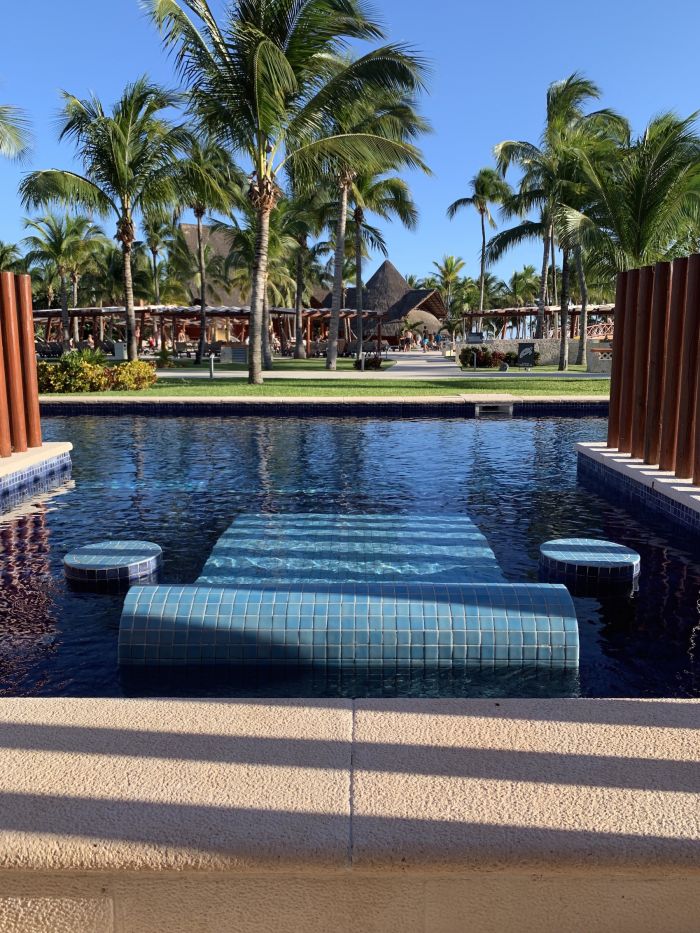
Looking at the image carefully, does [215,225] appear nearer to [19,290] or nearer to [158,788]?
[19,290]

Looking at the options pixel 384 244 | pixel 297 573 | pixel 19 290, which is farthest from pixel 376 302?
pixel 297 573

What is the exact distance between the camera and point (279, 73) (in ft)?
51.0

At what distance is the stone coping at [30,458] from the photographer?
7.84 metres

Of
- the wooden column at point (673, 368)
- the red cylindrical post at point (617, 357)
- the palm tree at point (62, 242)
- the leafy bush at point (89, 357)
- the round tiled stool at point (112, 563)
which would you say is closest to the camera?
the round tiled stool at point (112, 563)

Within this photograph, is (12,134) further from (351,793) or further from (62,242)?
(62,242)

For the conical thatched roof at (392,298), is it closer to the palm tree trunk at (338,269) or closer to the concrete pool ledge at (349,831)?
the palm tree trunk at (338,269)

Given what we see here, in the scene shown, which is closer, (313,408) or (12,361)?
(12,361)

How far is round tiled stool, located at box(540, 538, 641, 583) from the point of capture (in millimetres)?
5105

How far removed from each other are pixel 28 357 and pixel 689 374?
22.4ft

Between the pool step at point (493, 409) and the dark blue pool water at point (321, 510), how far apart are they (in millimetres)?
944

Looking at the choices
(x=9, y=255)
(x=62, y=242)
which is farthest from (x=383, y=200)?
(x=9, y=255)

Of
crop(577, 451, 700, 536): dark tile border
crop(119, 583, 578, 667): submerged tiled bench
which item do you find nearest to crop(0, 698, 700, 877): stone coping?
crop(119, 583, 578, 667): submerged tiled bench

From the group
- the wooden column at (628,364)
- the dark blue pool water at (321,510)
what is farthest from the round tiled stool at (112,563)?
the wooden column at (628,364)

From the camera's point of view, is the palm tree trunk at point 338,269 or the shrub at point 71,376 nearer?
the shrub at point 71,376
